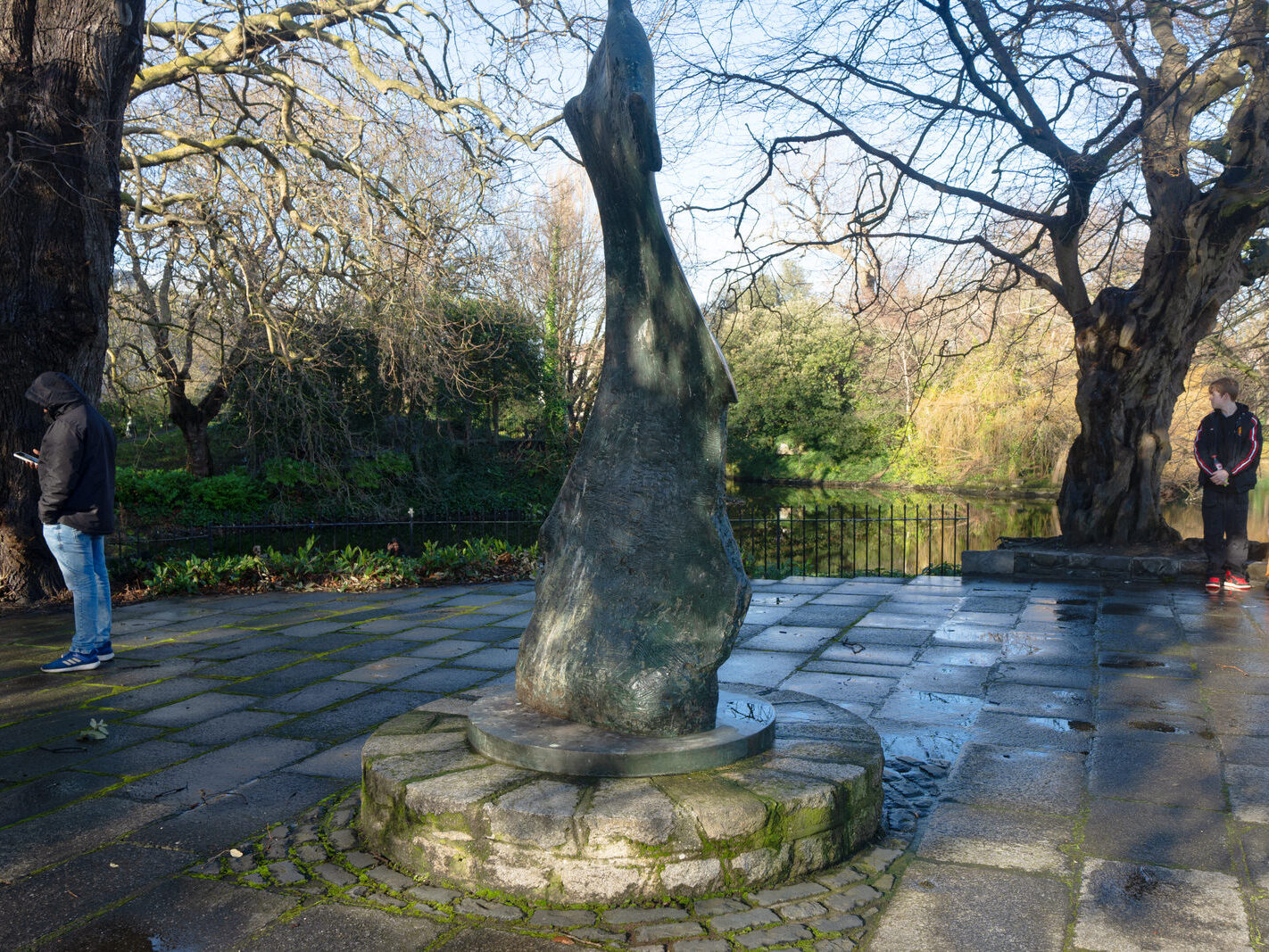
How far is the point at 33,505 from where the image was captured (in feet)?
28.1

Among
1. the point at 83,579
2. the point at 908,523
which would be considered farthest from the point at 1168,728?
the point at 908,523

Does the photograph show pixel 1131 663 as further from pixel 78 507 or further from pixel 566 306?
pixel 566 306

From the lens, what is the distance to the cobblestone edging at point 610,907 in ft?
9.15

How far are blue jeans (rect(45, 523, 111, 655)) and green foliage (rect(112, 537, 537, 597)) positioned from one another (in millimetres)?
3329

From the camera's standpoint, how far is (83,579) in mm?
6027

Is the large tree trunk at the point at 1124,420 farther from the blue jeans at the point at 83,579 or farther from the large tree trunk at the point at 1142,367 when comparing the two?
the blue jeans at the point at 83,579

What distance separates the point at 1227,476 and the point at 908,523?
1491 cm

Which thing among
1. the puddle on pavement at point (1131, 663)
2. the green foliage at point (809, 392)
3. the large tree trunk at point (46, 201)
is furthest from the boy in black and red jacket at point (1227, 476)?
the green foliage at point (809, 392)

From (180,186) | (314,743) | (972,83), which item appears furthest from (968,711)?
(180,186)

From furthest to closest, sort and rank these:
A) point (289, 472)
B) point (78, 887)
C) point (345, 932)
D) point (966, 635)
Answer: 1. point (289, 472)
2. point (966, 635)
3. point (78, 887)
4. point (345, 932)

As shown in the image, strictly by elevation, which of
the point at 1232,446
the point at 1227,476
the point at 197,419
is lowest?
the point at 1227,476

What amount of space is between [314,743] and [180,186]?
455 inches

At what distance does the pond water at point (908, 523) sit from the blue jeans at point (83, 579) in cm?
803

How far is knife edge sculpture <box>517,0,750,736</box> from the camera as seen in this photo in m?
3.59
